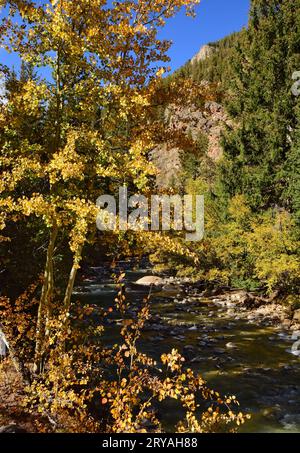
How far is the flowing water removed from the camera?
10.4m

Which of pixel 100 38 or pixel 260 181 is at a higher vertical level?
pixel 100 38

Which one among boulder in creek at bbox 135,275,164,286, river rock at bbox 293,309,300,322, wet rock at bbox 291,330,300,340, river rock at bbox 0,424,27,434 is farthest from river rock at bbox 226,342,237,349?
boulder in creek at bbox 135,275,164,286

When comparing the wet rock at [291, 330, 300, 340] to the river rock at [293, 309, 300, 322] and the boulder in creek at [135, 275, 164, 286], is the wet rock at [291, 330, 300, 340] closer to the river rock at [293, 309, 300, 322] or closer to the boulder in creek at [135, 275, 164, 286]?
the river rock at [293, 309, 300, 322]

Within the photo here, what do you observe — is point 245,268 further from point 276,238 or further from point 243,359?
point 243,359

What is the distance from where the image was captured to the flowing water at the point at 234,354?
34.2 ft

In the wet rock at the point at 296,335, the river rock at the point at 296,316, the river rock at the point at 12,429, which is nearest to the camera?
the river rock at the point at 12,429

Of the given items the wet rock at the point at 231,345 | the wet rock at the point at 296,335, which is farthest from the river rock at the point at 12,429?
the wet rock at the point at 296,335

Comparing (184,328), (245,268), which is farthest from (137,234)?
(245,268)

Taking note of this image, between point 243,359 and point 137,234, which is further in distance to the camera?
point 243,359

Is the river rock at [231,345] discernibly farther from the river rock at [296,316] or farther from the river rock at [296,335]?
the river rock at [296,316]

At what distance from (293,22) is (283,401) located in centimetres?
2950
